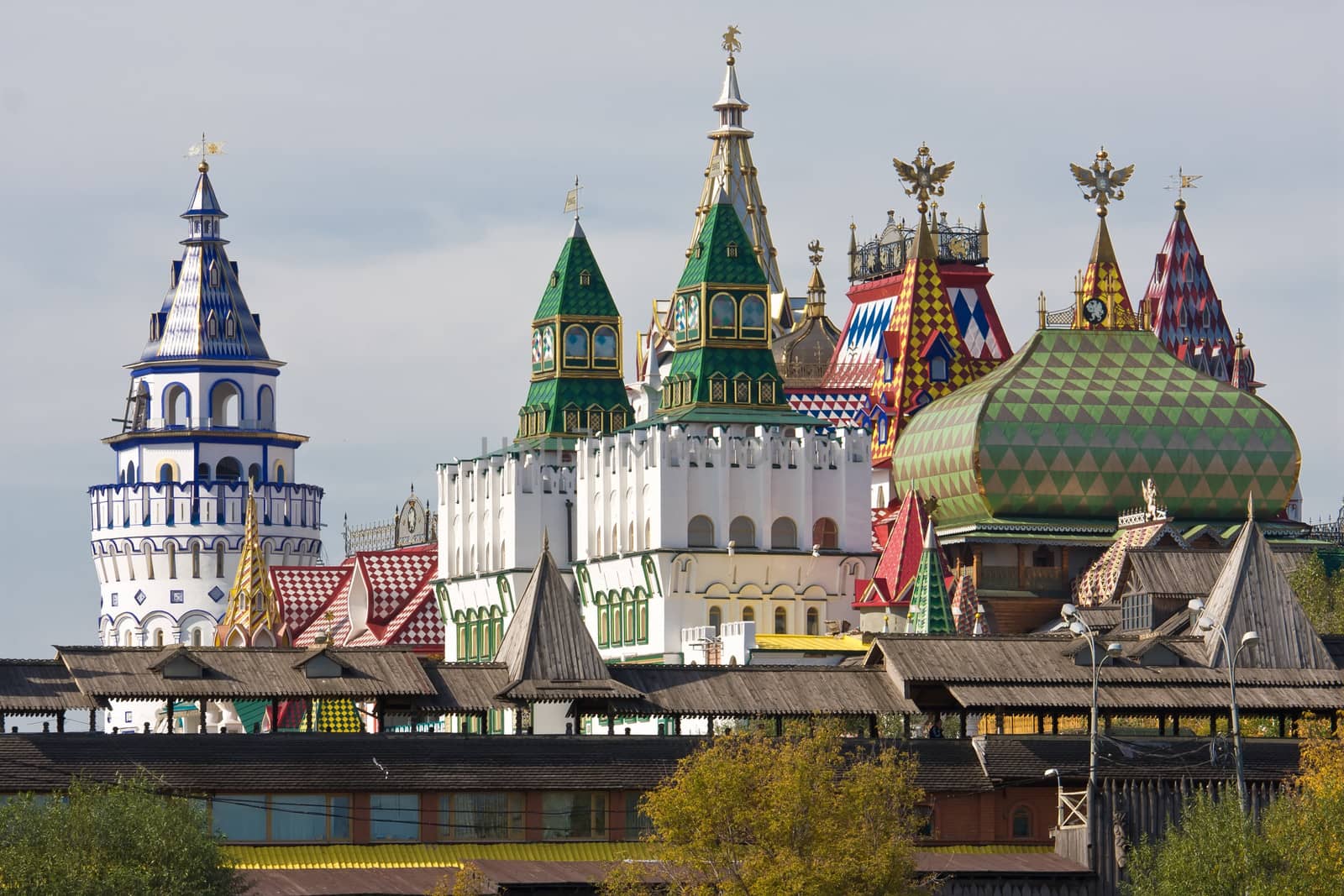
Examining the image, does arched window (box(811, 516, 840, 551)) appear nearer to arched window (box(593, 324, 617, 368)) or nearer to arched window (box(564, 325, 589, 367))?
arched window (box(593, 324, 617, 368))

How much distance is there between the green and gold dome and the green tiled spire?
11771mm

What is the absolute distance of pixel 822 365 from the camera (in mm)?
128750

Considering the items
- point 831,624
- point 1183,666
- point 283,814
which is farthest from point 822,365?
point 283,814

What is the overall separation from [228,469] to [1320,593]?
5511 cm

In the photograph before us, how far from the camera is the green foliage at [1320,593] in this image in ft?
303

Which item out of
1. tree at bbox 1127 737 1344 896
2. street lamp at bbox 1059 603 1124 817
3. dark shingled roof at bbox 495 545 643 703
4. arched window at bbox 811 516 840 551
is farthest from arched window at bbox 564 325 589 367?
tree at bbox 1127 737 1344 896

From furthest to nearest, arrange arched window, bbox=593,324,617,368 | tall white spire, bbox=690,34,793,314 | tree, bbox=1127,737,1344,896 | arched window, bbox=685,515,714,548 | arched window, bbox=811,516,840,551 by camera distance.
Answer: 1. tall white spire, bbox=690,34,793,314
2. arched window, bbox=593,324,617,368
3. arched window, bbox=811,516,840,551
4. arched window, bbox=685,515,714,548
5. tree, bbox=1127,737,1344,896

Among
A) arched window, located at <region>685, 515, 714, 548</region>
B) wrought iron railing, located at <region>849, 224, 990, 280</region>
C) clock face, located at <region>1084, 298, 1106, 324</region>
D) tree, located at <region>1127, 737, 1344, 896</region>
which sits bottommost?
tree, located at <region>1127, 737, 1344, 896</region>

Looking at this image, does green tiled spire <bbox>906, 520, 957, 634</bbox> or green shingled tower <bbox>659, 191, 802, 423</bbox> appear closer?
green tiled spire <bbox>906, 520, 957, 634</bbox>

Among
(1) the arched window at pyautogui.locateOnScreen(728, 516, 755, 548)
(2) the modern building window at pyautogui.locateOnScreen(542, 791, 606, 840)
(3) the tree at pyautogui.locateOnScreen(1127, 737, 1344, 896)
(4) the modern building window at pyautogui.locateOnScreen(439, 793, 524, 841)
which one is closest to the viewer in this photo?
(3) the tree at pyautogui.locateOnScreen(1127, 737, 1344, 896)

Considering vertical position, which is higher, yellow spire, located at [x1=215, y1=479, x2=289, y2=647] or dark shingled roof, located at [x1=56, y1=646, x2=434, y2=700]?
yellow spire, located at [x1=215, y1=479, x2=289, y2=647]

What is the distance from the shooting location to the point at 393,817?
6650cm

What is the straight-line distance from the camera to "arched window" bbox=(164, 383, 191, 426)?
451 feet

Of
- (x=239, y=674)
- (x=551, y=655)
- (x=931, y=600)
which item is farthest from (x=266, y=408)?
(x=239, y=674)
